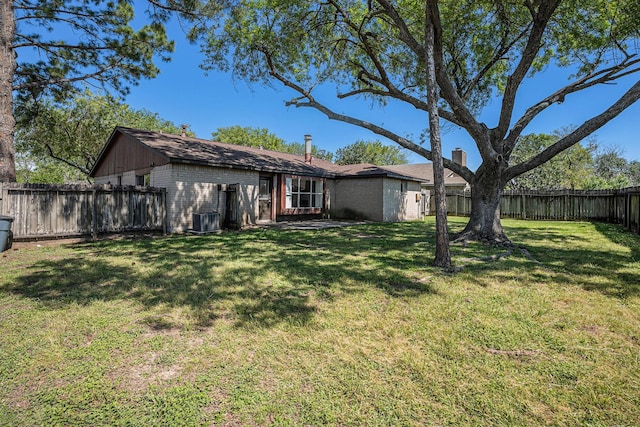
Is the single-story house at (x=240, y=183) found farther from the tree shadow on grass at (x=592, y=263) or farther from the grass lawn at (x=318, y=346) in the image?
the tree shadow on grass at (x=592, y=263)

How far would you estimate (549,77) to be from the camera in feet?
40.1

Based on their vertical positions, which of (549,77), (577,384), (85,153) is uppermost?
(549,77)

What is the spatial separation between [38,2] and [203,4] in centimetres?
474

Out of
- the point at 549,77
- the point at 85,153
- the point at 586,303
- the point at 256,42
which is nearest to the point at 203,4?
the point at 256,42

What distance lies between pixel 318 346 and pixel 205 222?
8963mm

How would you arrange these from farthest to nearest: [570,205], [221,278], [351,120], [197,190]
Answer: [570,205] < [197,190] < [351,120] < [221,278]

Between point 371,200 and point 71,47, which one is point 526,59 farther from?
point 71,47

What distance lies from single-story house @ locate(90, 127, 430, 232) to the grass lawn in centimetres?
611

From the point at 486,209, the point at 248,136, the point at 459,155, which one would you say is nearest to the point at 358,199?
the point at 486,209

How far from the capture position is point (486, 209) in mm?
8742

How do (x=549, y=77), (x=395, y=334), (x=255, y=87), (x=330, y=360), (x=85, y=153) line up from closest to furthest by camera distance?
(x=330, y=360)
(x=395, y=334)
(x=255, y=87)
(x=549, y=77)
(x=85, y=153)

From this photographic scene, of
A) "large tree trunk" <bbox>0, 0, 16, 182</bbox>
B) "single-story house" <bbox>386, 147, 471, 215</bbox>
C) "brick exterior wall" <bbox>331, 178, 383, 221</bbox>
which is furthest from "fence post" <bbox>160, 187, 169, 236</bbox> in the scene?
"single-story house" <bbox>386, 147, 471, 215</bbox>

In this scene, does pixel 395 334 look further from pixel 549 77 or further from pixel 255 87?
pixel 549 77

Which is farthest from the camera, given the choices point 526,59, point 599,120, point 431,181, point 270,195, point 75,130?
point 431,181
